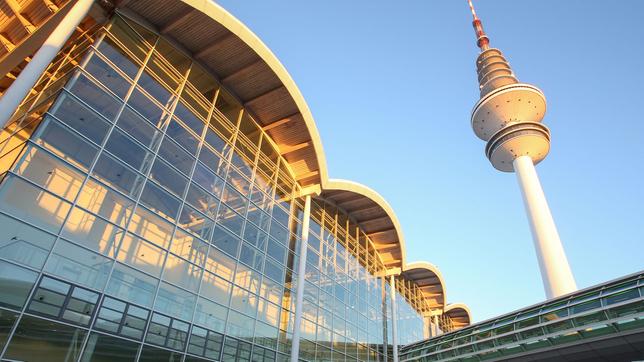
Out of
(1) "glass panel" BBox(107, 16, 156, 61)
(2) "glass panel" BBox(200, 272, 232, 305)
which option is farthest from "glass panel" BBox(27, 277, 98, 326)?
(1) "glass panel" BBox(107, 16, 156, 61)

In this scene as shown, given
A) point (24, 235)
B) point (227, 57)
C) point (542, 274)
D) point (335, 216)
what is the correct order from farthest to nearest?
point (542, 274) < point (335, 216) < point (227, 57) < point (24, 235)

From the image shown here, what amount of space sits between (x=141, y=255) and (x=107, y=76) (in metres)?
6.16

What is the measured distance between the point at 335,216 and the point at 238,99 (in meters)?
10.7

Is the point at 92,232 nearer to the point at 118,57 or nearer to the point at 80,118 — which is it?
the point at 80,118

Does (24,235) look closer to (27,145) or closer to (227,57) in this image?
(27,145)

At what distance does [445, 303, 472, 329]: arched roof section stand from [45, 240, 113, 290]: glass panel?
124ft

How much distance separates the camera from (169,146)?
15922 mm

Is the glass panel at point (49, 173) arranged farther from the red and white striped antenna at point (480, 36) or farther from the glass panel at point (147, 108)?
the red and white striped antenna at point (480, 36)

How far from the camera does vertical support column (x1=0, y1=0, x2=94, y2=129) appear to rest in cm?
1026

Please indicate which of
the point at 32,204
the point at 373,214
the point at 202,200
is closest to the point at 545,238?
the point at 373,214

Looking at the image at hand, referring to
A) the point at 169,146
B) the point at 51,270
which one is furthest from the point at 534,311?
the point at 51,270

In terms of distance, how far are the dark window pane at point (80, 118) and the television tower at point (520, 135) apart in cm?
3708

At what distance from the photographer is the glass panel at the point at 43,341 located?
31.8 ft

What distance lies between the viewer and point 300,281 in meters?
20.5
